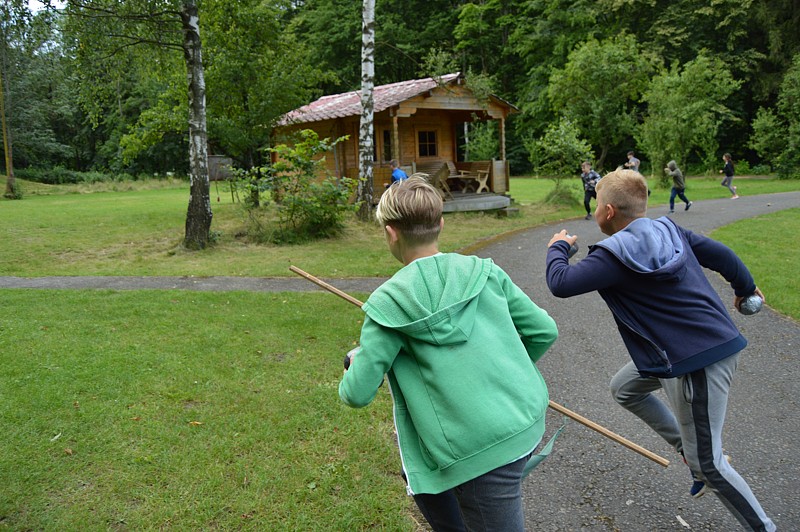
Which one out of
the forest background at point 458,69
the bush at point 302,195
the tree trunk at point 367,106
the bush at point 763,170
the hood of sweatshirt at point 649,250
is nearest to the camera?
the hood of sweatshirt at point 649,250

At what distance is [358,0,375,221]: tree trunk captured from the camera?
1530 centimetres

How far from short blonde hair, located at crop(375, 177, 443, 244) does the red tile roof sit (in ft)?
55.7

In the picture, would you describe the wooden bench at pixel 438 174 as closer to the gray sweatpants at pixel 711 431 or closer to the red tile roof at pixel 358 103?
the red tile roof at pixel 358 103

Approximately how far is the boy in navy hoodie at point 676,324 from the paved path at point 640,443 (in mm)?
553

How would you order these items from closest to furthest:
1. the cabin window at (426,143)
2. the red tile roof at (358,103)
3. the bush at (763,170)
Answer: the red tile roof at (358,103), the cabin window at (426,143), the bush at (763,170)

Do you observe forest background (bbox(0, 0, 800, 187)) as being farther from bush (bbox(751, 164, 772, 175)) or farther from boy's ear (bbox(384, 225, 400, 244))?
boy's ear (bbox(384, 225, 400, 244))

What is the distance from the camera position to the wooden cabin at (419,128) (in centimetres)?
1964

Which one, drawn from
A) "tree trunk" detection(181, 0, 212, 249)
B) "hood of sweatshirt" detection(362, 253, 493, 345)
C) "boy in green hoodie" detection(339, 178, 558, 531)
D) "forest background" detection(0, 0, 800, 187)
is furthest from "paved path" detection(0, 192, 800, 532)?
"forest background" detection(0, 0, 800, 187)

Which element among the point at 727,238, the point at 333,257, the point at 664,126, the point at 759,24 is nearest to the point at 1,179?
the point at 333,257

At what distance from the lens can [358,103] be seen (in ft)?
70.2

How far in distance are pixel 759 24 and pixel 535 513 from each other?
4409 cm

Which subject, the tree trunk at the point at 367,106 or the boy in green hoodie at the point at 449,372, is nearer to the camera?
the boy in green hoodie at the point at 449,372

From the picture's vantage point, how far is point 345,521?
10.9 ft

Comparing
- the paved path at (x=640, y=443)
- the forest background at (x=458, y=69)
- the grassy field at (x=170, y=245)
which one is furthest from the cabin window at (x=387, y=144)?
the paved path at (x=640, y=443)
